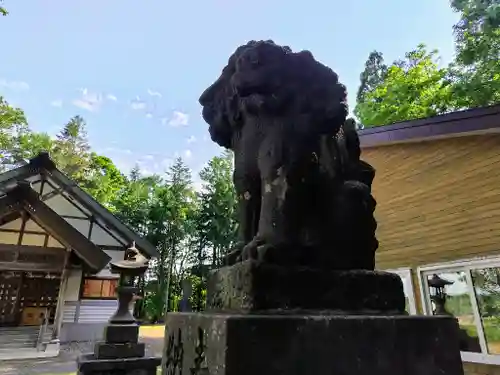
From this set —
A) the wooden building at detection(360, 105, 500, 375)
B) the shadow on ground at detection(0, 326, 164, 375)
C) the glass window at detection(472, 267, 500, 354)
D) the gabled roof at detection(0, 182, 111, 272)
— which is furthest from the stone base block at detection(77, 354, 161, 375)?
the gabled roof at detection(0, 182, 111, 272)

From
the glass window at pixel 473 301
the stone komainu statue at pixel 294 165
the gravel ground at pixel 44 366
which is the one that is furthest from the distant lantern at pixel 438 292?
the gravel ground at pixel 44 366

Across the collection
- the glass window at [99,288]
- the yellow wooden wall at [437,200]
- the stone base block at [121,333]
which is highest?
the yellow wooden wall at [437,200]

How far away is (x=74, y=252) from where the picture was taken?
975 centimetres

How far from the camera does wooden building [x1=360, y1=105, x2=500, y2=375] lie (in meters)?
4.82

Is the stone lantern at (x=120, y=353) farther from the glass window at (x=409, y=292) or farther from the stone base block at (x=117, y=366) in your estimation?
the glass window at (x=409, y=292)

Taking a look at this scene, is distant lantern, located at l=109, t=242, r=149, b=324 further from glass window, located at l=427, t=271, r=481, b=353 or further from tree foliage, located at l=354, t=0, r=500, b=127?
tree foliage, located at l=354, t=0, r=500, b=127

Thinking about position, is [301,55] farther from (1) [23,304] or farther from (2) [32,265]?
(1) [23,304]

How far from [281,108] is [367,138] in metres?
5.29

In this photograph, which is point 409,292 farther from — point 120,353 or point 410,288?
point 120,353

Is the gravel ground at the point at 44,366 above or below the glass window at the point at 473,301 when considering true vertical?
below

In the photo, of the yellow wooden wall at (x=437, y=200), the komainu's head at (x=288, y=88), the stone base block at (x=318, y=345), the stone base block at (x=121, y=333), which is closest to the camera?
the stone base block at (x=318, y=345)

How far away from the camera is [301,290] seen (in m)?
1.14

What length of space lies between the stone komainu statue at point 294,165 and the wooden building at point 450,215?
170 inches

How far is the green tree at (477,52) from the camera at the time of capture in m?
9.46
